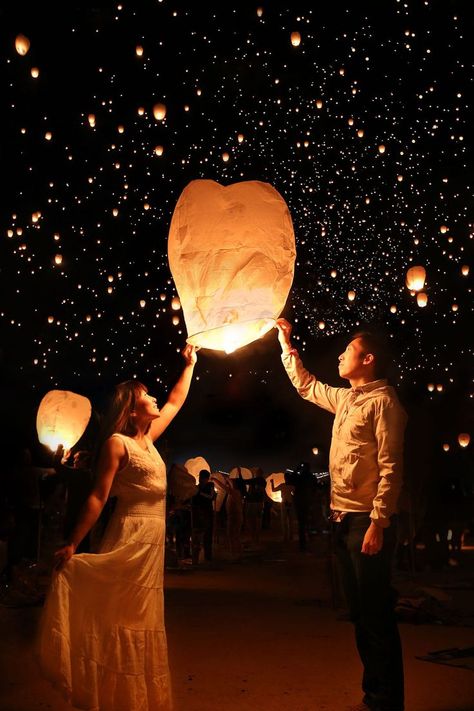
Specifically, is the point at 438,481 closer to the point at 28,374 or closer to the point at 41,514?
the point at 41,514

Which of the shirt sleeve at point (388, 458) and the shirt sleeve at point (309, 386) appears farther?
the shirt sleeve at point (309, 386)

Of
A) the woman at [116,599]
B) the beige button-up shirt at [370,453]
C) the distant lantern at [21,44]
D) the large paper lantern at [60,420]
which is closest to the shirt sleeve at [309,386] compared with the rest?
the beige button-up shirt at [370,453]

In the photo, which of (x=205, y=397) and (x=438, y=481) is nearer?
(x=438, y=481)

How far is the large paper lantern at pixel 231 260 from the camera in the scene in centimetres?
364

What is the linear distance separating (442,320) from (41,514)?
37.3ft

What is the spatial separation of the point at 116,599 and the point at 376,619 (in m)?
1.27

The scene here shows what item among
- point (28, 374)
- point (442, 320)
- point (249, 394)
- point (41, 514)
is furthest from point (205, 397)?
point (41, 514)

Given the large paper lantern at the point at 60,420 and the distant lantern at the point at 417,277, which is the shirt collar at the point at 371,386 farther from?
the large paper lantern at the point at 60,420

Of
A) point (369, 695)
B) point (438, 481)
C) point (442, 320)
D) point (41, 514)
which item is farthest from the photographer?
point (442, 320)

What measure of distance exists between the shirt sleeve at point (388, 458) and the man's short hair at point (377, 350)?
0.95 feet

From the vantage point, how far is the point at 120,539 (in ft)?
11.0

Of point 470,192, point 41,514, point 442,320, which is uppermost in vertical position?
point 470,192

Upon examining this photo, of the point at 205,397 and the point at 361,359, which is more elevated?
the point at 205,397

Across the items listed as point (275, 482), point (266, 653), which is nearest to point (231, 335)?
point (266, 653)
